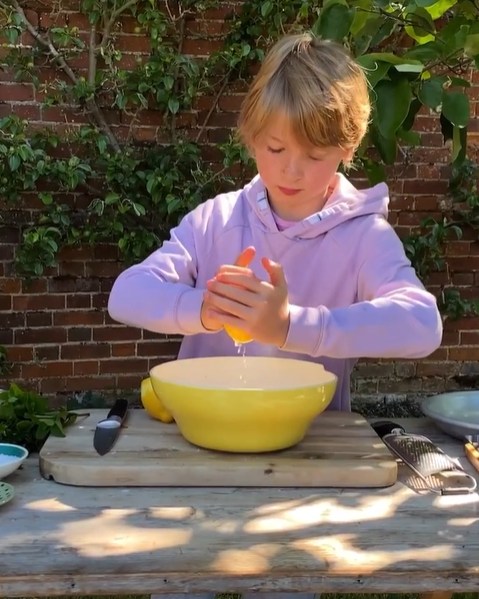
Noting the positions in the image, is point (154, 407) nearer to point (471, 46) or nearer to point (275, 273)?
point (275, 273)

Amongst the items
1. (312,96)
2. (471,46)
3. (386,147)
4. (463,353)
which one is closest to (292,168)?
(312,96)

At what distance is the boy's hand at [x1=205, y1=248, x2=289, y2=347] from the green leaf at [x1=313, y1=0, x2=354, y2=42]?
0.55 metres

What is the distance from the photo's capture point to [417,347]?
3.91 feet

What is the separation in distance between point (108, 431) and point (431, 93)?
0.79 metres

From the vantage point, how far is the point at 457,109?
4.24ft

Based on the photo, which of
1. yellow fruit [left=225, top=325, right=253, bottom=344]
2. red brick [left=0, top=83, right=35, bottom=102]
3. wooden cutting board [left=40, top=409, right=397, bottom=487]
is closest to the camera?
wooden cutting board [left=40, top=409, right=397, bottom=487]

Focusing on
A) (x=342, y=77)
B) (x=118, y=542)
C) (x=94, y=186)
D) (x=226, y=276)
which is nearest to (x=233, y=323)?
(x=226, y=276)

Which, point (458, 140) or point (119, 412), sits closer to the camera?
point (119, 412)

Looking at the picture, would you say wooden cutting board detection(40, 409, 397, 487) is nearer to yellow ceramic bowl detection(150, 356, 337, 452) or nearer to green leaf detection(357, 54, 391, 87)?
yellow ceramic bowl detection(150, 356, 337, 452)

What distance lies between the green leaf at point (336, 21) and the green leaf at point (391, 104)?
17cm

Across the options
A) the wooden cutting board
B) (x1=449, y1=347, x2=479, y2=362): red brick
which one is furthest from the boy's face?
(x1=449, y1=347, x2=479, y2=362): red brick

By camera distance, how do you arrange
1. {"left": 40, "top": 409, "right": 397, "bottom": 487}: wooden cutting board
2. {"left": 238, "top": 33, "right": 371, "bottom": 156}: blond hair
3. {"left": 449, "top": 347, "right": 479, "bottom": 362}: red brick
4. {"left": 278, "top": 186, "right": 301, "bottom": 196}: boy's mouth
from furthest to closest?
1. {"left": 449, "top": 347, "right": 479, "bottom": 362}: red brick
2. {"left": 278, "top": 186, "right": 301, "bottom": 196}: boy's mouth
3. {"left": 238, "top": 33, "right": 371, "bottom": 156}: blond hair
4. {"left": 40, "top": 409, "right": 397, "bottom": 487}: wooden cutting board

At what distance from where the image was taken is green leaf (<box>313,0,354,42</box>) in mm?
1371

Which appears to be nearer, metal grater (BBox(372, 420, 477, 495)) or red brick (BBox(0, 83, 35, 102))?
metal grater (BBox(372, 420, 477, 495))
